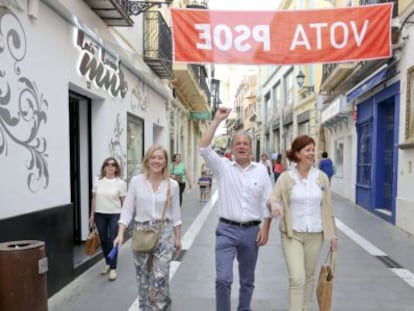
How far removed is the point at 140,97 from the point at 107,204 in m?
4.57

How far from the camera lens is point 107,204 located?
5.81m

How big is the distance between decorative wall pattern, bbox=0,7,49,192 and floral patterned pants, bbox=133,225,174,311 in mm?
1641

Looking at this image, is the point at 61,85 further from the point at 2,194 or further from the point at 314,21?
the point at 314,21

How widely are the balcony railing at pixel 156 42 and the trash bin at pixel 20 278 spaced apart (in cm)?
763

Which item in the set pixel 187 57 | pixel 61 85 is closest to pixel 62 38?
pixel 61 85

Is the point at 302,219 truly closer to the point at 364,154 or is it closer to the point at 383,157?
the point at 383,157

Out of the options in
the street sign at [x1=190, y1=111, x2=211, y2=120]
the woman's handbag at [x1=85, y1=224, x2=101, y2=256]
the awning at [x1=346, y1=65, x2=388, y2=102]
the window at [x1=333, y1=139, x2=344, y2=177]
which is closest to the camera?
the woman's handbag at [x1=85, y1=224, x2=101, y2=256]

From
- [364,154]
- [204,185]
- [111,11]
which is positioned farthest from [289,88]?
[111,11]

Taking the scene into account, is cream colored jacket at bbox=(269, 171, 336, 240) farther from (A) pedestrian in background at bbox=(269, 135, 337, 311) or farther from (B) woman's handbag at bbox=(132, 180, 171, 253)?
(B) woman's handbag at bbox=(132, 180, 171, 253)

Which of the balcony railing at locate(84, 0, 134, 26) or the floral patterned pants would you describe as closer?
the floral patterned pants

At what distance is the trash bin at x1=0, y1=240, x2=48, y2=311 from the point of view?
3.34 m

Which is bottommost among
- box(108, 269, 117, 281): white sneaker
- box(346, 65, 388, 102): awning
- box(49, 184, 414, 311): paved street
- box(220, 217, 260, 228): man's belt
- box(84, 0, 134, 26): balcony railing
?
box(49, 184, 414, 311): paved street

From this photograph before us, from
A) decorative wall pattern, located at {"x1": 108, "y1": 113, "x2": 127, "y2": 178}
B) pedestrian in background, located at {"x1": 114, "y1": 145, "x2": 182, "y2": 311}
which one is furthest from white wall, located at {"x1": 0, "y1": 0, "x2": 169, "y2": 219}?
pedestrian in background, located at {"x1": 114, "y1": 145, "x2": 182, "y2": 311}

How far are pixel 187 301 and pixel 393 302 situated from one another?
7.72 ft
